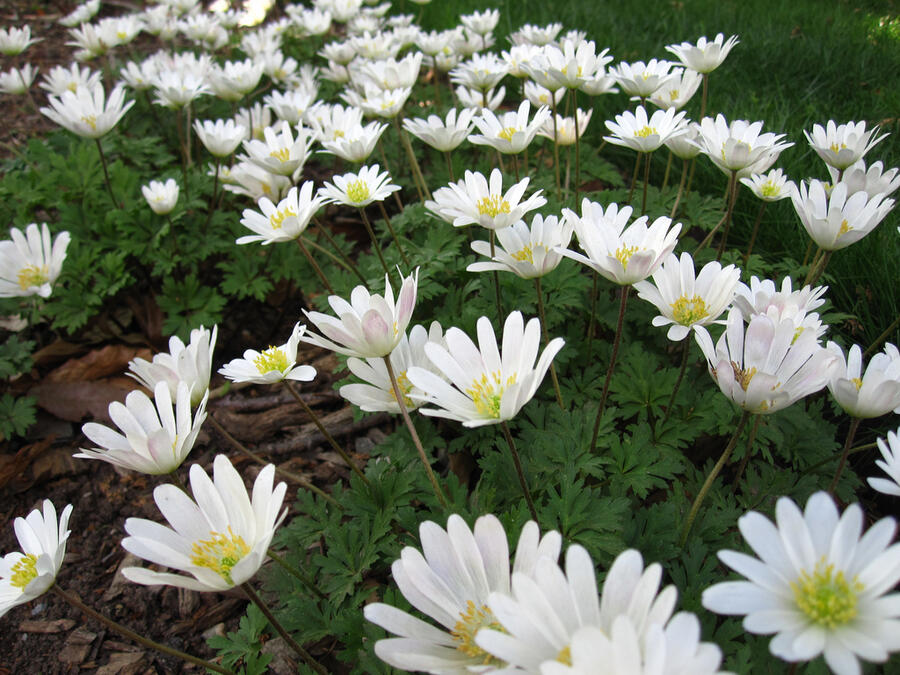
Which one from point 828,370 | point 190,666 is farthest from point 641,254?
point 190,666

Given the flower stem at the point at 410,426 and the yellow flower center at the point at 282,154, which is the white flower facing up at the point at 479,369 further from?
the yellow flower center at the point at 282,154

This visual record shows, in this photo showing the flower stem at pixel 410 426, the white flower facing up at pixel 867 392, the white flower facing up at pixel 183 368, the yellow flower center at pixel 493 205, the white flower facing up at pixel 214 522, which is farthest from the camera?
the yellow flower center at pixel 493 205

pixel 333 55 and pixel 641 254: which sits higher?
pixel 641 254

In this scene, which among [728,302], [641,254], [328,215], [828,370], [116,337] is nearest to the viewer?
[828,370]

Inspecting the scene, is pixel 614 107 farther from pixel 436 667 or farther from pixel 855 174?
pixel 436 667

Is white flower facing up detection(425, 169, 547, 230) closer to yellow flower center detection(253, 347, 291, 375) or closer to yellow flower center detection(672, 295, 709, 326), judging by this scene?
yellow flower center detection(672, 295, 709, 326)

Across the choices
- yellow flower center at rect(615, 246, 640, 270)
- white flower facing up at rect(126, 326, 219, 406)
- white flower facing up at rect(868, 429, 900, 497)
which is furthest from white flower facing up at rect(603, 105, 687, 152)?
white flower facing up at rect(126, 326, 219, 406)

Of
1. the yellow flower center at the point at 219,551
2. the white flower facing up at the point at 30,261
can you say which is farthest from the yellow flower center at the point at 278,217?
the yellow flower center at the point at 219,551
